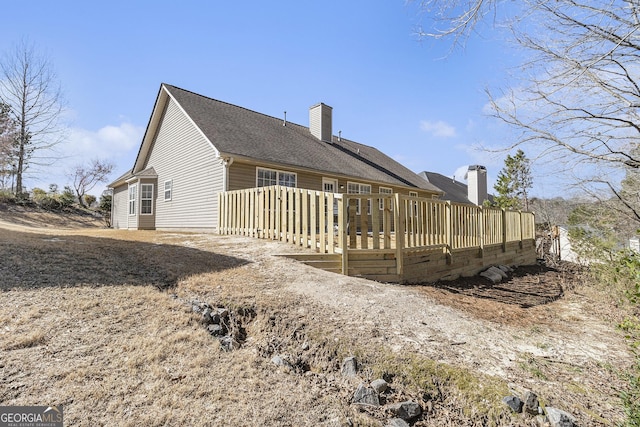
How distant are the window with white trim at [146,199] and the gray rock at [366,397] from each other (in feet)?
49.2

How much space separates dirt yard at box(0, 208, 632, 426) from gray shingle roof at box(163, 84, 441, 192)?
708cm

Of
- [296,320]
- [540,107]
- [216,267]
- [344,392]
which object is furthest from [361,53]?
[344,392]

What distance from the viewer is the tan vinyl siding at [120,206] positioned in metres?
18.0

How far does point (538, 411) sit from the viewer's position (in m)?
2.57

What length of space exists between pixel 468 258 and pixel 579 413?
639 cm

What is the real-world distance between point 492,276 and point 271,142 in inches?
382

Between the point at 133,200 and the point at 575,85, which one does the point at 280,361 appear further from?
the point at 133,200

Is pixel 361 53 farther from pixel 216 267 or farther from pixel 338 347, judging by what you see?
pixel 338 347

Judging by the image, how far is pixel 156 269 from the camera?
5.43 metres

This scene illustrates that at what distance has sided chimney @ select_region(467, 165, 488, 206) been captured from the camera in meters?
29.0

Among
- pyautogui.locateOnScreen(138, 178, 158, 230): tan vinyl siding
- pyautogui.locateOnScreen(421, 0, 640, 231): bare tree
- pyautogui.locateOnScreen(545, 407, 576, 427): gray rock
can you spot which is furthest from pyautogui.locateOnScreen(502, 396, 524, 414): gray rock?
pyautogui.locateOnScreen(138, 178, 158, 230): tan vinyl siding

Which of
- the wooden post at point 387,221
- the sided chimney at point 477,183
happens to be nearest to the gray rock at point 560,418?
the wooden post at point 387,221

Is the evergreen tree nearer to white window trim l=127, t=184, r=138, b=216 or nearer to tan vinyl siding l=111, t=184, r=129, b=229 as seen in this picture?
white window trim l=127, t=184, r=138, b=216

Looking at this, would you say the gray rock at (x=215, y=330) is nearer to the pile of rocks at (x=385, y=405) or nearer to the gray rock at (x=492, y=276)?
the pile of rocks at (x=385, y=405)
